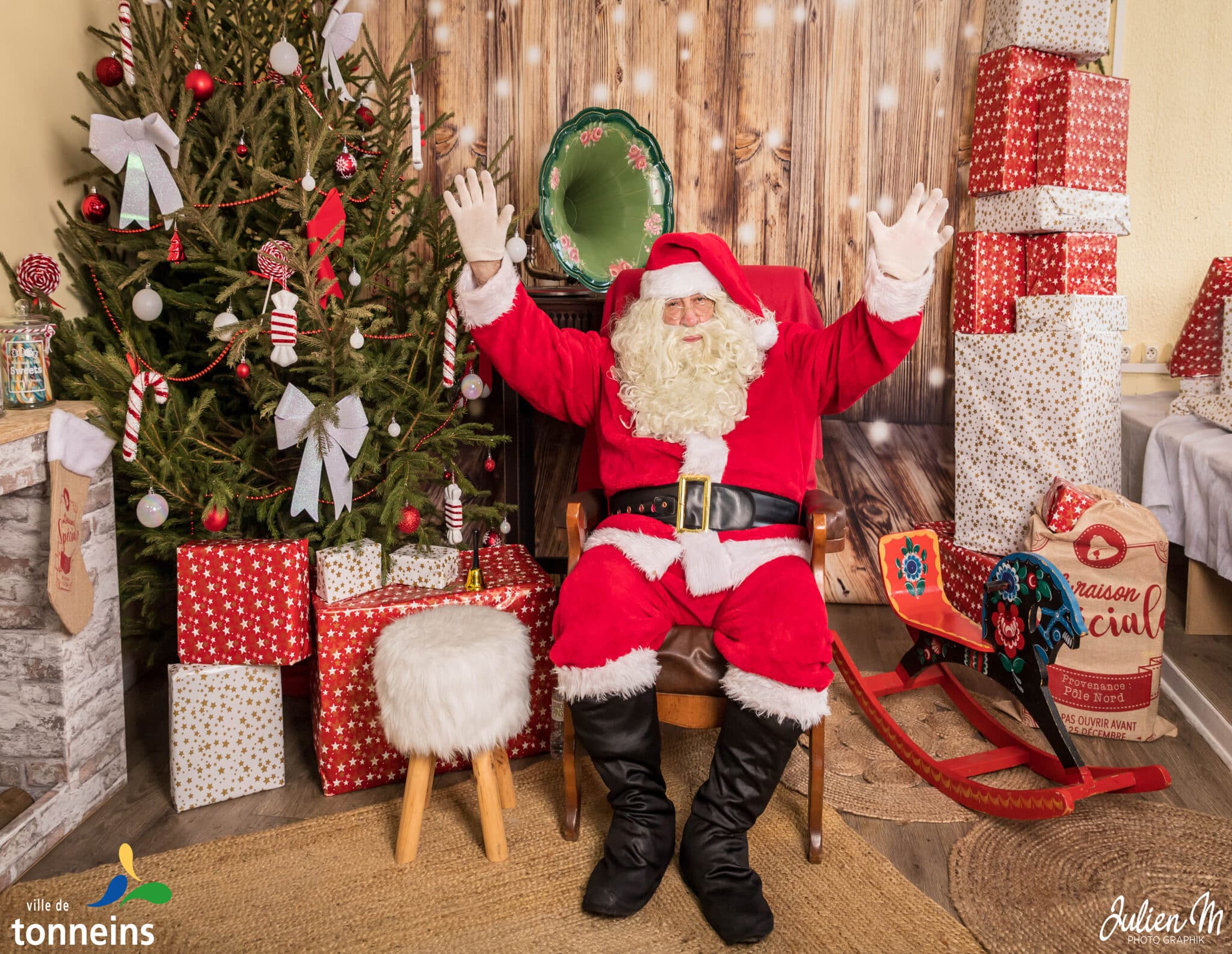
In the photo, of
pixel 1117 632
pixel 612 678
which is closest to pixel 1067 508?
pixel 1117 632

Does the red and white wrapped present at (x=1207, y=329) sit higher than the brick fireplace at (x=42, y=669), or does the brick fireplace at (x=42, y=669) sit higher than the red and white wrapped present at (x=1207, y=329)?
the red and white wrapped present at (x=1207, y=329)

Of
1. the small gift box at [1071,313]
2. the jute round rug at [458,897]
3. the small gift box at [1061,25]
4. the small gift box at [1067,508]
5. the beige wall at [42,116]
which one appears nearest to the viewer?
the jute round rug at [458,897]

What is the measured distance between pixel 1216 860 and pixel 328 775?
185 centimetres

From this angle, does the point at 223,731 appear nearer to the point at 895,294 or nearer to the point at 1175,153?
the point at 895,294

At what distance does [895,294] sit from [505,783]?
133 cm

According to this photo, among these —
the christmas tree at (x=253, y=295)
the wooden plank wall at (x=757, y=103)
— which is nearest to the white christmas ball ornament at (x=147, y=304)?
the christmas tree at (x=253, y=295)

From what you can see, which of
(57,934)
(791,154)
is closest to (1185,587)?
(791,154)

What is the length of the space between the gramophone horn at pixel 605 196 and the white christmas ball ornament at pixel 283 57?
0.75 m

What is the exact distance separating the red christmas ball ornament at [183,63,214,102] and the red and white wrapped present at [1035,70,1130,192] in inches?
90.2

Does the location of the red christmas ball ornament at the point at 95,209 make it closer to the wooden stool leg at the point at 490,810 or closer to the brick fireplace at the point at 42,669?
the brick fireplace at the point at 42,669

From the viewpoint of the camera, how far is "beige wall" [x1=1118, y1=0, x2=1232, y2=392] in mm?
2920

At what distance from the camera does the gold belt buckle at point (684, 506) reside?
1.89 m

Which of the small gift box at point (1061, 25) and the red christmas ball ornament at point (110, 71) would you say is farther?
the small gift box at point (1061, 25)

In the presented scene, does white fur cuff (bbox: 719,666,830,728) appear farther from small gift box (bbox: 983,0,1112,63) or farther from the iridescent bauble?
small gift box (bbox: 983,0,1112,63)
